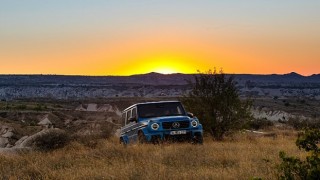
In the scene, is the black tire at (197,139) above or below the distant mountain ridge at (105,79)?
below

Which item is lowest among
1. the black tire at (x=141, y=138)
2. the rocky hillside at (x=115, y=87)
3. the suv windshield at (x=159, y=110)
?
the black tire at (x=141, y=138)

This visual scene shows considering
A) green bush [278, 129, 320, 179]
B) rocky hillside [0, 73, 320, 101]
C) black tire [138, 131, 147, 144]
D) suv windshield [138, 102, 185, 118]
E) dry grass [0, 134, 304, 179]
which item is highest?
rocky hillside [0, 73, 320, 101]

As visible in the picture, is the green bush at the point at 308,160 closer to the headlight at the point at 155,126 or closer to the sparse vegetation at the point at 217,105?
the headlight at the point at 155,126

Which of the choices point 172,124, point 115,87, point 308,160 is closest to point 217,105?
point 172,124

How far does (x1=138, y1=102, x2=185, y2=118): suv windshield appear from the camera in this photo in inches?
720

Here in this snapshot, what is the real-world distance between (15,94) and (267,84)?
95.8 m

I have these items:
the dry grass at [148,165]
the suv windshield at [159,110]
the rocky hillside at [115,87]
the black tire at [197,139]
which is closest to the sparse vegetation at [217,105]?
the suv windshield at [159,110]

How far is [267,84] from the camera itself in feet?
618

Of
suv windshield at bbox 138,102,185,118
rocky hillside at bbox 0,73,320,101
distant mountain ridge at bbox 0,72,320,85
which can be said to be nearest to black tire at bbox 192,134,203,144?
suv windshield at bbox 138,102,185,118

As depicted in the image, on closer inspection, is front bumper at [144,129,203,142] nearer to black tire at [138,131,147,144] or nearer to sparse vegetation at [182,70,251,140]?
black tire at [138,131,147,144]

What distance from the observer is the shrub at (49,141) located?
20266 millimetres

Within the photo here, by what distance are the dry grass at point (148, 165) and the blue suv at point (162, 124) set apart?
68.0 inches

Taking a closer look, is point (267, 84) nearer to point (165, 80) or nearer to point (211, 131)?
point (165, 80)

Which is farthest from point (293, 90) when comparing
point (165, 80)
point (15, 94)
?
point (15, 94)
